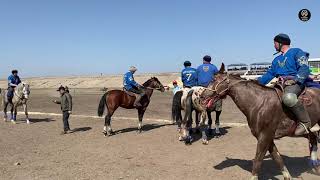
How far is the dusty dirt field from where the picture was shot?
361 inches

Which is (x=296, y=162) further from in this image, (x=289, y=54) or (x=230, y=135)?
(x=230, y=135)

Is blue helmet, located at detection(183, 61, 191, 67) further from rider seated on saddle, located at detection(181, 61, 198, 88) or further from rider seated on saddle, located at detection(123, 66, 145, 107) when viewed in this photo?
rider seated on saddle, located at detection(123, 66, 145, 107)

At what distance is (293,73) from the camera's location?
7988 mm

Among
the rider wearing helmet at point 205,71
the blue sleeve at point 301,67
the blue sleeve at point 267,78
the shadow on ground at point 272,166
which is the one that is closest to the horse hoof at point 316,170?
the shadow on ground at point 272,166

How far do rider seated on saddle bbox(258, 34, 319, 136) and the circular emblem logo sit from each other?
10230mm

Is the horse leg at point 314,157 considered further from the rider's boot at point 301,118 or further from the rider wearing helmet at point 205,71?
the rider wearing helmet at point 205,71

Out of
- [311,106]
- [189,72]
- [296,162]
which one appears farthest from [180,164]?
[189,72]

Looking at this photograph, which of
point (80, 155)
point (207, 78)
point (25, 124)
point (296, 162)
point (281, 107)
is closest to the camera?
point (281, 107)

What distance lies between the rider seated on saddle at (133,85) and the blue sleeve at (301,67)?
9158mm

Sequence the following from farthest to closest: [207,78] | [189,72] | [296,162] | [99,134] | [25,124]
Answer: [25,124] → [99,134] → [189,72] → [207,78] → [296,162]

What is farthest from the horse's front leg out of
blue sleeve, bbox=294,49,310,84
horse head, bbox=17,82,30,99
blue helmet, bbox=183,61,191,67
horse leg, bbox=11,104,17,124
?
→ blue sleeve, bbox=294,49,310,84

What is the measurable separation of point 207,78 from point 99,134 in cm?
523

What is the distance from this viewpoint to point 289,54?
7969mm

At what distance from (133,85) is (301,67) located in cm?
949
